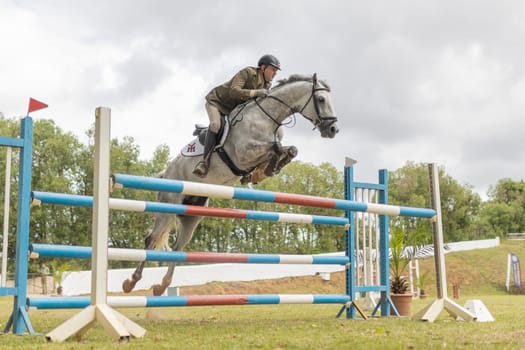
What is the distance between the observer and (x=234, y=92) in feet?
17.9

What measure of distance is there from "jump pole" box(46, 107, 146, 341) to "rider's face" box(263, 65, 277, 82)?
7.51 feet

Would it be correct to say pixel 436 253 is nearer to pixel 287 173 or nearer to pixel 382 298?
pixel 382 298

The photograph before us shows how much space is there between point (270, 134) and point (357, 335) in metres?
2.27

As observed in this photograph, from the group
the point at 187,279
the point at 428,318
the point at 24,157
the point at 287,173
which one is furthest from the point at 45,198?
the point at 287,173

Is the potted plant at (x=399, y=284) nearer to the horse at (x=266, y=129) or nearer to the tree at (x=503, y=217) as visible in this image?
the horse at (x=266, y=129)

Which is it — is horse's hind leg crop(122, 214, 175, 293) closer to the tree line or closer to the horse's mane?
the horse's mane

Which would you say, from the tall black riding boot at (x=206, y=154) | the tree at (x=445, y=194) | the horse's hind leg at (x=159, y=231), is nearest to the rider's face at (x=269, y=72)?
the tall black riding boot at (x=206, y=154)

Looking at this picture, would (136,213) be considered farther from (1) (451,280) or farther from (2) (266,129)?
(2) (266,129)

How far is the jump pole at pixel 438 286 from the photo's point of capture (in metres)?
4.91

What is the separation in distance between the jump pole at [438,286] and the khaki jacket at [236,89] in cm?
180

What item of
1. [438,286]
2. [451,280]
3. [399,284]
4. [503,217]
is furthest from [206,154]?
[503,217]

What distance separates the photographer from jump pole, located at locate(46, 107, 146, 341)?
327 centimetres

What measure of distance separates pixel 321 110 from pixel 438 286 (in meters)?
1.87

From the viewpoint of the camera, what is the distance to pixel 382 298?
618 centimetres
